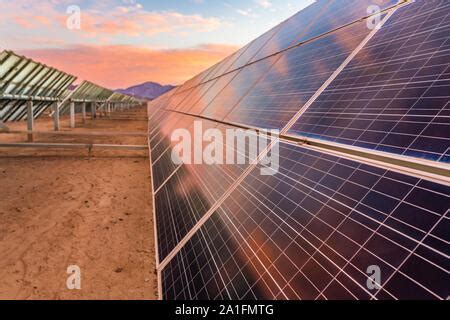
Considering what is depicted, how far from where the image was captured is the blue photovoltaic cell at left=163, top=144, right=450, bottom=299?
1936mm

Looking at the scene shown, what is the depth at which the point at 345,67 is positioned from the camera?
5168 mm

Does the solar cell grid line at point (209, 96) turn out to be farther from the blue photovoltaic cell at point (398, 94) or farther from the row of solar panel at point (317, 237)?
the row of solar panel at point (317, 237)

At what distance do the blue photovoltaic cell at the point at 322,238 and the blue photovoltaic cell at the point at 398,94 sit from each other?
438 millimetres

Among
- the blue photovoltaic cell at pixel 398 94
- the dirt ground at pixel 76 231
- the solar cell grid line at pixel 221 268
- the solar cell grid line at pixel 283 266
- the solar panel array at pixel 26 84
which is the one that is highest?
the solar panel array at pixel 26 84

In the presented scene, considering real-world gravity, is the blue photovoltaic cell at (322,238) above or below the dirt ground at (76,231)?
above

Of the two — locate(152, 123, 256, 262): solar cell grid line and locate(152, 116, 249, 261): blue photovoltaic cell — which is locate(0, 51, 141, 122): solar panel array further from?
locate(152, 123, 256, 262): solar cell grid line

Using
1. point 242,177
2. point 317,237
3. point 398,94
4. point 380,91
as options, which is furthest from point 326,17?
point 317,237

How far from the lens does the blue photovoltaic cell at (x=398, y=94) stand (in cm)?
287

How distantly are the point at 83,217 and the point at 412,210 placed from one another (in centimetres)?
816

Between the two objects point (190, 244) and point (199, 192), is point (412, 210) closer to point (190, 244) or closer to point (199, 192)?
point (190, 244)

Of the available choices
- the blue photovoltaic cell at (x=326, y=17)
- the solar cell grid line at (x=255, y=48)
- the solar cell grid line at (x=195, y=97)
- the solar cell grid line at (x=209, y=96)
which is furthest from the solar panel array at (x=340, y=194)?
the solar cell grid line at (x=195, y=97)

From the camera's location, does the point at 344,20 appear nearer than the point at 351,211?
No
